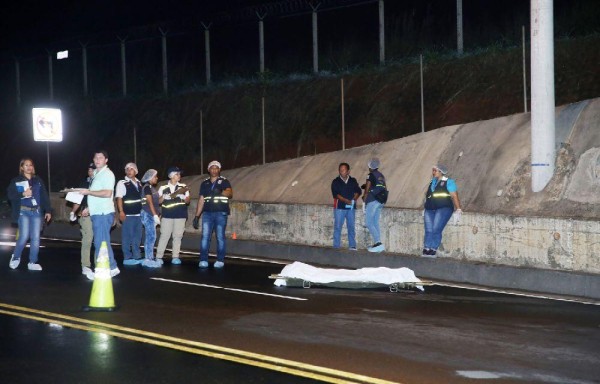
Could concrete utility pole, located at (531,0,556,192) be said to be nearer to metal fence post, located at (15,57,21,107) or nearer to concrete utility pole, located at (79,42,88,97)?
concrete utility pole, located at (79,42,88,97)

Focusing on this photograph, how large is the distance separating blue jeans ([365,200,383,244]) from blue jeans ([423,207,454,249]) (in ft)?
5.02

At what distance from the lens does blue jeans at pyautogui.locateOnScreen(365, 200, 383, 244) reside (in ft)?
67.1

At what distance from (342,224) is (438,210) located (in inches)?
119

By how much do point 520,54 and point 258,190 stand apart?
8995 mm

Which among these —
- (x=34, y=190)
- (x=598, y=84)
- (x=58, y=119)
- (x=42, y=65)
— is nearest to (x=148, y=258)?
(x=34, y=190)

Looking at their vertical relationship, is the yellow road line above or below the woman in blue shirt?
below

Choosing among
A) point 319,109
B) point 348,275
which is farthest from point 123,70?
point 348,275

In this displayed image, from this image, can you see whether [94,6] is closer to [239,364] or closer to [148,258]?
[148,258]

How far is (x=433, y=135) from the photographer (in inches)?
976

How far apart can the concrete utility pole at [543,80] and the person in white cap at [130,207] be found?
7.32 m

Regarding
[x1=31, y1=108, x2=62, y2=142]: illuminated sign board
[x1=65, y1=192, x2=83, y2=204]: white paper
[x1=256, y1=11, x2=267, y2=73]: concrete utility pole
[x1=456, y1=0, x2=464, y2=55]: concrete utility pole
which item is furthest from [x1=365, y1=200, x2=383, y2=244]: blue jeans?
[x1=31, y1=108, x2=62, y2=142]: illuminated sign board

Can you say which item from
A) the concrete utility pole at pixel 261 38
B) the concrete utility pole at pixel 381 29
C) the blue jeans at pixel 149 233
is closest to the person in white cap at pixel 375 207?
the blue jeans at pixel 149 233

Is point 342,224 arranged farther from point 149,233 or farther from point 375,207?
point 149,233

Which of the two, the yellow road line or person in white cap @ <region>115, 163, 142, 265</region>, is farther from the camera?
person in white cap @ <region>115, 163, 142, 265</region>
